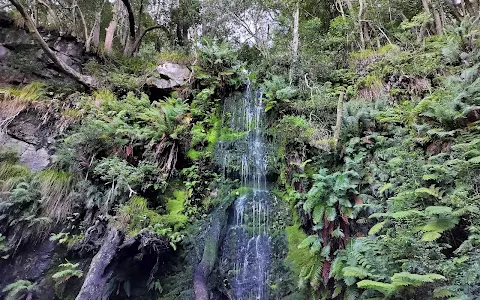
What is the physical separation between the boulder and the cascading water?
2075mm

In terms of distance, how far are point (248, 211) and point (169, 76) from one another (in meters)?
5.93

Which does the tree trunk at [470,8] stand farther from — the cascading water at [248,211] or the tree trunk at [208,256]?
the tree trunk at [208,256]

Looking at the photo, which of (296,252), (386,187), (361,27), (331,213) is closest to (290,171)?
(296,252)

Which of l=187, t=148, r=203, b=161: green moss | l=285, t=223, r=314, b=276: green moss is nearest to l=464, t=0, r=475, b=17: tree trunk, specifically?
l=285, t=223, r=314, b=276: green moss

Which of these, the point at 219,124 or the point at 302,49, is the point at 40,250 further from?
the point at 302,49

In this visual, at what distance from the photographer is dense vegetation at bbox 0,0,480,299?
4.91 m

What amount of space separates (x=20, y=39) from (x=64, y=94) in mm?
2892

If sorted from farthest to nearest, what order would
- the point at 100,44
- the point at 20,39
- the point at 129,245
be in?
the point at 100,44, the point at 20,39, the point at 129,245

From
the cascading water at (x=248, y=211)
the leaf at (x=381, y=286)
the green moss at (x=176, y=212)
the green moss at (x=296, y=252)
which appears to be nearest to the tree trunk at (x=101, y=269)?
the green moss at (x=176, y=212)

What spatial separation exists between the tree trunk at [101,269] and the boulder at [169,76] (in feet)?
19.7

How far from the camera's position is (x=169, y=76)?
36.7 ft

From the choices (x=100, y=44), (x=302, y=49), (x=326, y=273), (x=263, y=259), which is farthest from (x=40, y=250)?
(x=302, y=49)

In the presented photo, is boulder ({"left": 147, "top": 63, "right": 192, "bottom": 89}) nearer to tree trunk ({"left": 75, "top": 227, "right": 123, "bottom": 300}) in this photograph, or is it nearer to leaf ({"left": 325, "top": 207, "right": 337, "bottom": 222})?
tree trunk ({"left": 75, "top": 227, "right": 123, "bottom": 300})

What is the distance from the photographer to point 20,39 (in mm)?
10648
